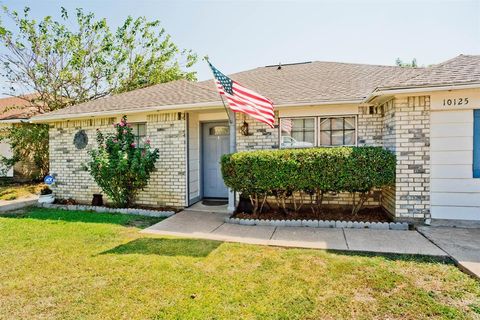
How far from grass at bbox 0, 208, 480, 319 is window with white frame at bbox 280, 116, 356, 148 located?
351 centimetres

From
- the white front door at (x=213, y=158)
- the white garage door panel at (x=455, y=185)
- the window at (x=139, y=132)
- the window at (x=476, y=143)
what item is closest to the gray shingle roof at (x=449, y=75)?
the window at (x=476, y=143)

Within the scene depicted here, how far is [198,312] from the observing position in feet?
9.59

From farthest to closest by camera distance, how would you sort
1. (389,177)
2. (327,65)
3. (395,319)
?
1. (327,65)
2. (389,177)
3. (395,319)

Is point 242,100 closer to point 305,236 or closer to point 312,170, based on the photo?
point 312,170

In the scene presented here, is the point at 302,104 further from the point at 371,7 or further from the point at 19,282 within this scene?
the point at 19,282

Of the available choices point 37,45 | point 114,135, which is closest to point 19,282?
point 114,135

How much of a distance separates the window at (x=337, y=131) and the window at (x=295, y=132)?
360 millimetres

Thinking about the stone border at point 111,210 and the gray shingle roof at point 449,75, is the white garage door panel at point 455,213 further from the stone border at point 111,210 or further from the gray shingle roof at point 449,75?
the stone border at point 111,210

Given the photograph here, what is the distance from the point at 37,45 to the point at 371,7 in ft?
49.1

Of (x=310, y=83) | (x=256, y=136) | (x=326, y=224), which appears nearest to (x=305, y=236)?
(x=326, y=224)

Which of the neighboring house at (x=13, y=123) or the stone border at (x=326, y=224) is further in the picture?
the neighboring house at (x=13, y=123)

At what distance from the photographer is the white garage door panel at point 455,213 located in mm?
5691

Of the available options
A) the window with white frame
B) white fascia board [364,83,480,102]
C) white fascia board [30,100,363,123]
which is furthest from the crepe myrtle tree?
white fascia board [364,83,480,102]

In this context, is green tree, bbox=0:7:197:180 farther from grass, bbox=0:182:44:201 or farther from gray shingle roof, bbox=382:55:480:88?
gray shingle roof, bbox=382:55:480:88
